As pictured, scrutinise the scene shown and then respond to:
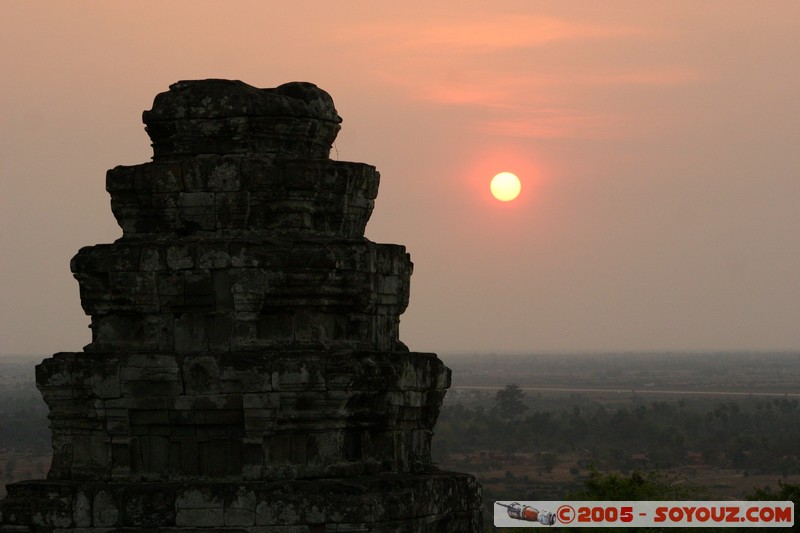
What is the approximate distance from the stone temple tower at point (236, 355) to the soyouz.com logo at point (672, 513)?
441 inches

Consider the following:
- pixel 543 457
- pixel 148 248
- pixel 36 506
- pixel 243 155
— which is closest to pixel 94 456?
pixel 36 506

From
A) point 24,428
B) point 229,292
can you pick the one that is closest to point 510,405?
point 24,428

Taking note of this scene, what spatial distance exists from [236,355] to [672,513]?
16.8 meters

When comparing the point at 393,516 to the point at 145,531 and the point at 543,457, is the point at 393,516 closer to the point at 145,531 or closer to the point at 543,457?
the point at 145,531

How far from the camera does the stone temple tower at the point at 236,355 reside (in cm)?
1465

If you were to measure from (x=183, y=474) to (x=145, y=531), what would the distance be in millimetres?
559

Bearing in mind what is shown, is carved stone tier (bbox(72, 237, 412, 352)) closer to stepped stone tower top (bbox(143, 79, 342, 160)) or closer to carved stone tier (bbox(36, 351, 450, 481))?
carved stone tier (bbox(36, 351, 450, 481))

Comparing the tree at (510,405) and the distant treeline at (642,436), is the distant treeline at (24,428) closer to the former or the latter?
the distant treeline at (642,436)

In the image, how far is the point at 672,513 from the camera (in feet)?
99.0

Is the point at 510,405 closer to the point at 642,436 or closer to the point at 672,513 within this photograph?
the point at 642,436

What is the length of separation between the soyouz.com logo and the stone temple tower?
1121 centimetres

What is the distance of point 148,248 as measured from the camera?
1505cm

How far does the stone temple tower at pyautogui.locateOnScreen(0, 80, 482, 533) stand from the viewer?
1465cm

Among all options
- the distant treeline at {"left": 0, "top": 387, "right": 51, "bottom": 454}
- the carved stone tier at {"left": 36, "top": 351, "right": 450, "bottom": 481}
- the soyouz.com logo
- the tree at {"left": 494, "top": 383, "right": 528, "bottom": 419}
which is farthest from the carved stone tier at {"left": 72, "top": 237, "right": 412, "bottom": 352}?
the tree at {"left": 494, "top": 383, "right": 528, "bottom": 419}
